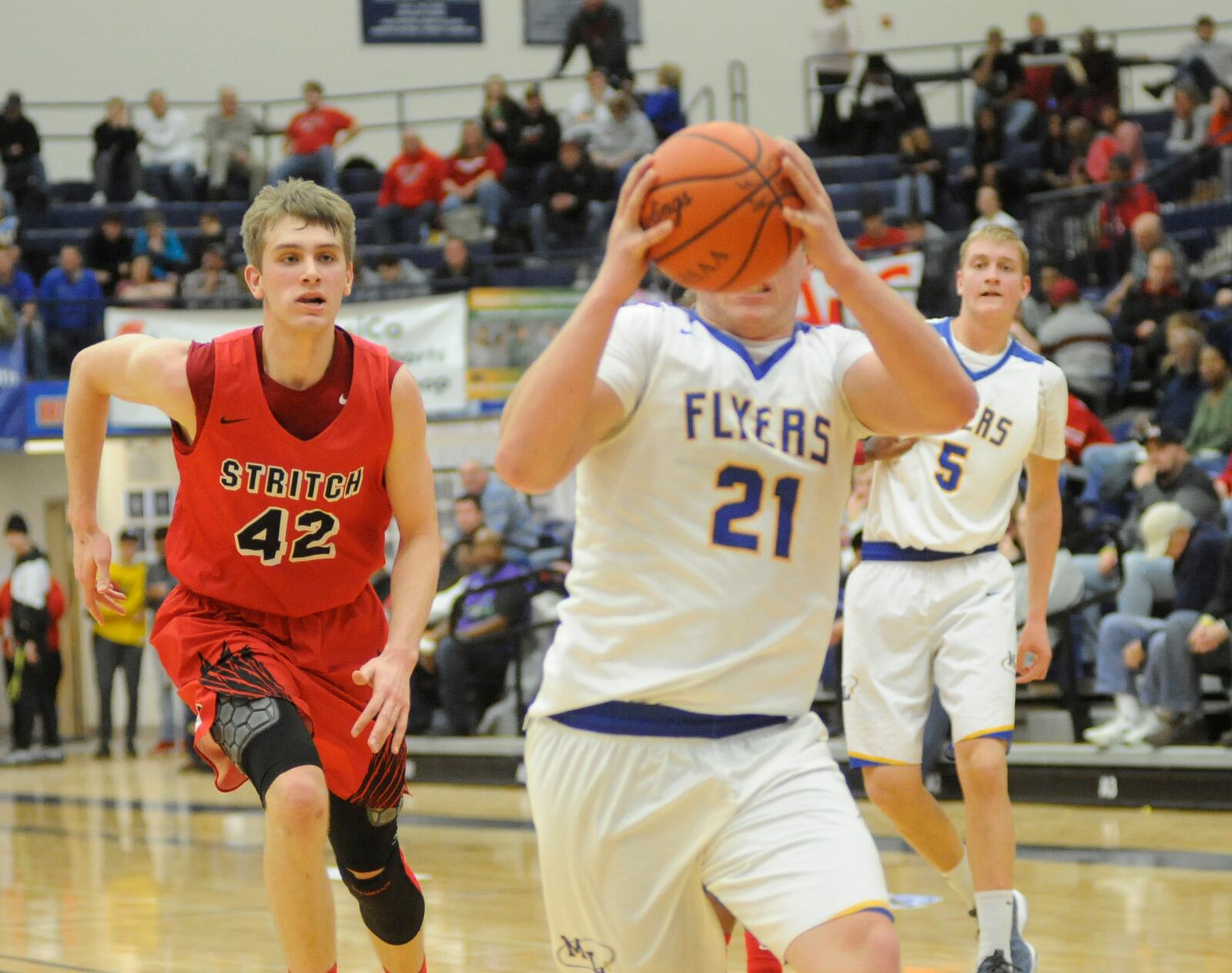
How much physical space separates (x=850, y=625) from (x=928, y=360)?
2.60m

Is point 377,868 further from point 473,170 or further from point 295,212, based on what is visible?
point 473,170

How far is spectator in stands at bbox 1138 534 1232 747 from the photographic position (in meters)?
8.66

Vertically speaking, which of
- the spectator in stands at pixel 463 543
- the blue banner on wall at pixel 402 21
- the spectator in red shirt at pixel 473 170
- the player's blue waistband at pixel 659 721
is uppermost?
the blue banner on wall at pixel 402 21

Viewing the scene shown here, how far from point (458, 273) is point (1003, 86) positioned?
5.78 m

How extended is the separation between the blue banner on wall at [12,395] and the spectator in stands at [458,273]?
376 cm

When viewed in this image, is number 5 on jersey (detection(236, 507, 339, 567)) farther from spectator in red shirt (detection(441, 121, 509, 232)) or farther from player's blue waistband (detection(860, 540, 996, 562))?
spectator in red shirt (detection(441, 121, 509, 232))

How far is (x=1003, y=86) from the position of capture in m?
16.9

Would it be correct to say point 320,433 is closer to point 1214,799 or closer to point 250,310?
point 1214,799

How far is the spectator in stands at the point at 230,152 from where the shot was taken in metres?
18.8

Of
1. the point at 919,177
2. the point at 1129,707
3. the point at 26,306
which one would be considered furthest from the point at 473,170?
the point at 1129,707

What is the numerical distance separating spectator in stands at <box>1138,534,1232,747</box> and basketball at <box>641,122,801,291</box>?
6496 mm

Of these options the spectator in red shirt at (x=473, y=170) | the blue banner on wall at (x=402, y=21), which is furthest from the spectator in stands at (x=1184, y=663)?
the blue banner on wall at (x=402, y=21)

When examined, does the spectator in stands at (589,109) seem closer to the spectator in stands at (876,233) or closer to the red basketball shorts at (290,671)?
the spectator in stands at (876,233)

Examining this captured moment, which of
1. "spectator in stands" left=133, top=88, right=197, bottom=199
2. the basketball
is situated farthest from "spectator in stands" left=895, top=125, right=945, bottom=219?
the basketball
